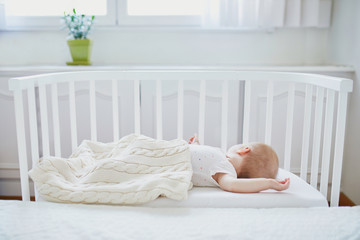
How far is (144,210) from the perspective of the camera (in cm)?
90

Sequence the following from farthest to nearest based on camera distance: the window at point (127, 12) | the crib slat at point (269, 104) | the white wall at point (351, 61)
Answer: the window at point (127, 12), the white wall at point (351, 61), the crib slat at point (269, 104)

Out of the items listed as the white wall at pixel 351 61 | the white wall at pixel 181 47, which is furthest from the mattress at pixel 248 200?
the white wall at pixel 181 47

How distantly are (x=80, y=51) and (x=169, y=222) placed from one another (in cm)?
131

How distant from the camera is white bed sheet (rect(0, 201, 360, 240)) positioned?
76 cm

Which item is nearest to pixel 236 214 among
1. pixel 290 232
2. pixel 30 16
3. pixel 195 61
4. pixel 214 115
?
pixel 290 232

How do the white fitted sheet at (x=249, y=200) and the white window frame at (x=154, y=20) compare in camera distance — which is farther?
the white window frame at (x=154, y=20)

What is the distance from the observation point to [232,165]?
1166 millimetres

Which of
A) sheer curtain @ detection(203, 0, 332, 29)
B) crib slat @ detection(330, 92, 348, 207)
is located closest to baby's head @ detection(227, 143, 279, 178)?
crib slat @ detection(330, 92, 348, 207)

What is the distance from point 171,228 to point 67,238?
0.23 m

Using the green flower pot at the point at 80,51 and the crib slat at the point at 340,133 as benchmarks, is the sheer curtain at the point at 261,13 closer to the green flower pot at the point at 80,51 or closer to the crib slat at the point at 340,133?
the green flower pot at the point at 80,51

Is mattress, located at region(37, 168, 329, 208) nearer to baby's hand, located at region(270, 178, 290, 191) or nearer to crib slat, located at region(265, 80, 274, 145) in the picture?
baby's hand, located at region(270, 178, 290, 191)

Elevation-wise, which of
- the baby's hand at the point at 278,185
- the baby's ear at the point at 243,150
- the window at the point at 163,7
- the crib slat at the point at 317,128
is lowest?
the baby's hand at the point at 278,185

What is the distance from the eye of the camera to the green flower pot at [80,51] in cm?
185

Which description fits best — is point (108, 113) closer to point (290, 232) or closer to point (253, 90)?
point (253, 90)
